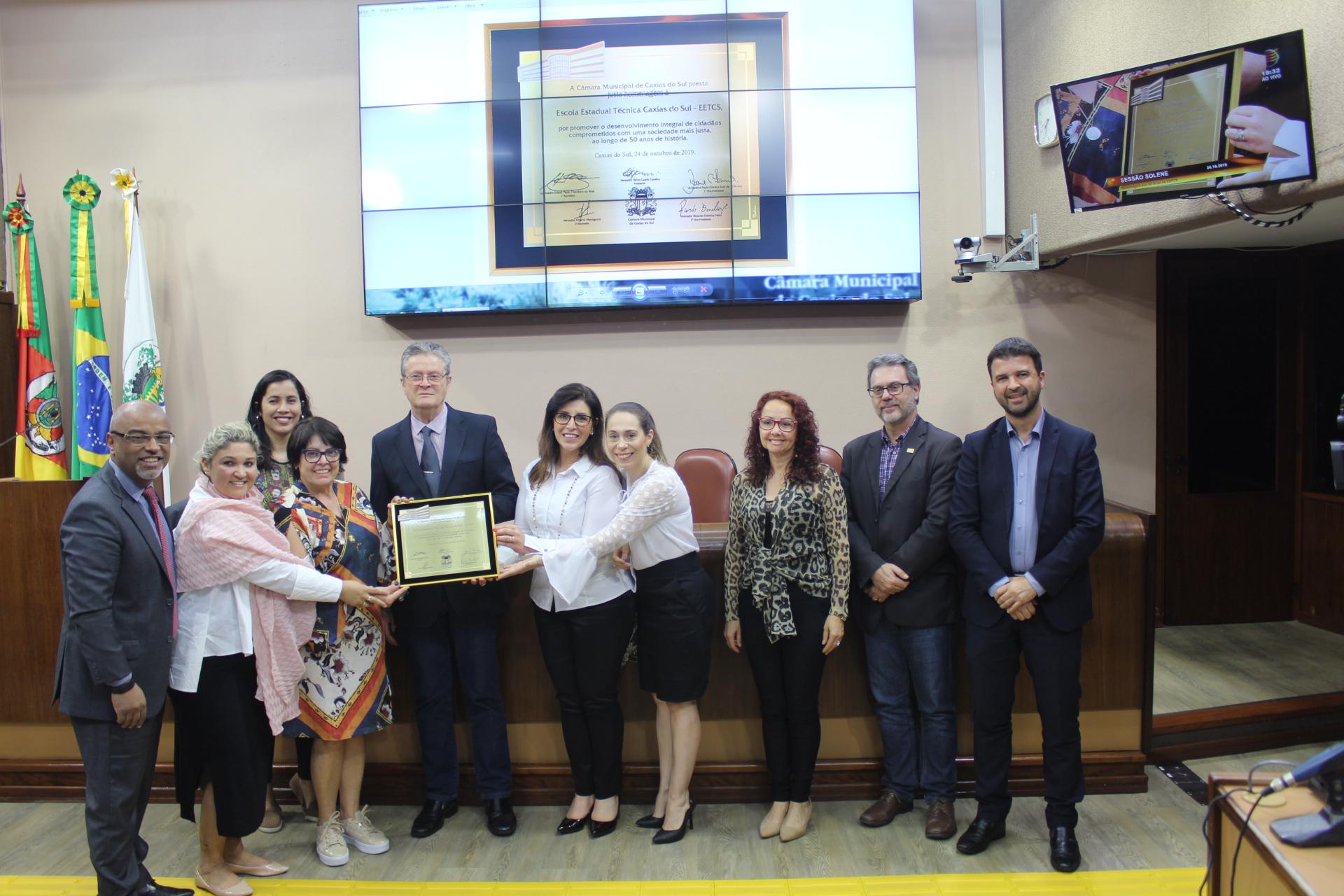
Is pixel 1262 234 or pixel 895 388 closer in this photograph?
pixel 895 388

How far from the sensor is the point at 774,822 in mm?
2914

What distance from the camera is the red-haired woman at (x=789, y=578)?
9.08 ft

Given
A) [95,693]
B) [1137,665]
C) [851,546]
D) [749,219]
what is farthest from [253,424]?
[1137,665]

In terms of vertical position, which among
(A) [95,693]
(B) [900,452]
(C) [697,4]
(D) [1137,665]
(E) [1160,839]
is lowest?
(E) [1160,839]

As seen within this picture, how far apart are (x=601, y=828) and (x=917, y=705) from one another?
1.14 m

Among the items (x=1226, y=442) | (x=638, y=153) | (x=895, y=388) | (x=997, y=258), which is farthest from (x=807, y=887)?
(x=1226, y=442)

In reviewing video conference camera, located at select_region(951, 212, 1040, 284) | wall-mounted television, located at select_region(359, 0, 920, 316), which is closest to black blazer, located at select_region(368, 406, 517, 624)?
wall-mounted television, located at select_region(359, 0, 920, 316)

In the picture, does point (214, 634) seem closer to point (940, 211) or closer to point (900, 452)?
point (900, 452)

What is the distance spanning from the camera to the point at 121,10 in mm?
5043

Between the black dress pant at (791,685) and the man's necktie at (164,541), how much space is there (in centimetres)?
164

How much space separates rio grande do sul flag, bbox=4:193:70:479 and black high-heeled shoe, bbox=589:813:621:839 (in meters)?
3.46

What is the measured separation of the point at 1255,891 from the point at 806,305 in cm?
370

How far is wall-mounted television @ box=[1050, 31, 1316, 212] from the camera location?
9.88 feet

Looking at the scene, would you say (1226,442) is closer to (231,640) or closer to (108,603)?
(231,640)
